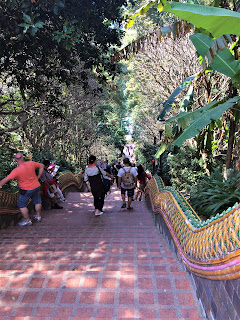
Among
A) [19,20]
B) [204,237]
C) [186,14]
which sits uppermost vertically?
Answer: [19,20]

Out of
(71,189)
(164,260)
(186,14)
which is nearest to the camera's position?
(186,14)

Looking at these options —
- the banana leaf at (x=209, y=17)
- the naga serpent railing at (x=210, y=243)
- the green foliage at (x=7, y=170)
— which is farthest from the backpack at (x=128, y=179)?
the banana leaf at (x=209, y=17)

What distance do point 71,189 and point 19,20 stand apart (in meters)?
9.91

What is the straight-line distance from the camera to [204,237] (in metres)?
2.74

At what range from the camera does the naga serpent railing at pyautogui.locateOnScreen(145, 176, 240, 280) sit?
6.82 ft

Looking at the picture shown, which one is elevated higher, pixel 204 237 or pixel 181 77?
pixel 181 77

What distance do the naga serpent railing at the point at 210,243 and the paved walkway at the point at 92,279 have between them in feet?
1.03

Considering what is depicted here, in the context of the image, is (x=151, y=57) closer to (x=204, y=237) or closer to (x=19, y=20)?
(x=19, y=20)

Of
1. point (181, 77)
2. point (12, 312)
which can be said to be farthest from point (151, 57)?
point (12, 312)

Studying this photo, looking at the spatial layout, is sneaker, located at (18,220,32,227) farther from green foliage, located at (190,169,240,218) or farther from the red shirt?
green foliage, located at (190,169,240,218)

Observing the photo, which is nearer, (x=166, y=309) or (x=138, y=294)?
(x=166, y=309)

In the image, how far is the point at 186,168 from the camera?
426 inches

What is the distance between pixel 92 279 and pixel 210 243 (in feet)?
4.36

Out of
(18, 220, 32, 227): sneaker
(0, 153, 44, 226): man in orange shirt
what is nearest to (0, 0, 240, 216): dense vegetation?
(0, 153, 44, 226): man in orange shirt
